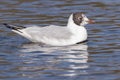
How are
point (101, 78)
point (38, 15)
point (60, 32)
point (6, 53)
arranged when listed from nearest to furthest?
point (101, 78), point (6, 53), point (60, 32), point (38, 15)

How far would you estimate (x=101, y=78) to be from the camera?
12.4m

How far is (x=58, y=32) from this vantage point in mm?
15750

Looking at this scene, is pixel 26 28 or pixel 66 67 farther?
pixel 26 28

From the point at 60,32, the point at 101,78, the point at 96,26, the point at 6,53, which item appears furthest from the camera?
the point at 96,26

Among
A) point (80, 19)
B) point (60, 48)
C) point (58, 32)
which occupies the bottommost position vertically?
point (60, 48)

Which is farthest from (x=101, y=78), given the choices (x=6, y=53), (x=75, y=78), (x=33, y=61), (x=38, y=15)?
(x=38, y=15)

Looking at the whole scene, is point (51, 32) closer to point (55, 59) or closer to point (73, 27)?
point (73, 27)

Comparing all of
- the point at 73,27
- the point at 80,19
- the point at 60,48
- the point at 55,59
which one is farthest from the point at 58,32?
the point at 55,59

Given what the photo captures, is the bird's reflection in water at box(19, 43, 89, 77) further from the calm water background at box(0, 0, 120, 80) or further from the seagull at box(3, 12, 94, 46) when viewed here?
the seagull at box(3, 12, 94, 46)

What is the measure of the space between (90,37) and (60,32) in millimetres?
950

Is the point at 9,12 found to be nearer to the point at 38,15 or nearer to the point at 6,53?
the point at 38,15

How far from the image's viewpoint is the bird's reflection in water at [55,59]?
13.0m

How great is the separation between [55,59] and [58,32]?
174cm

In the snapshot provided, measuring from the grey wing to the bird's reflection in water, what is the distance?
294mm
